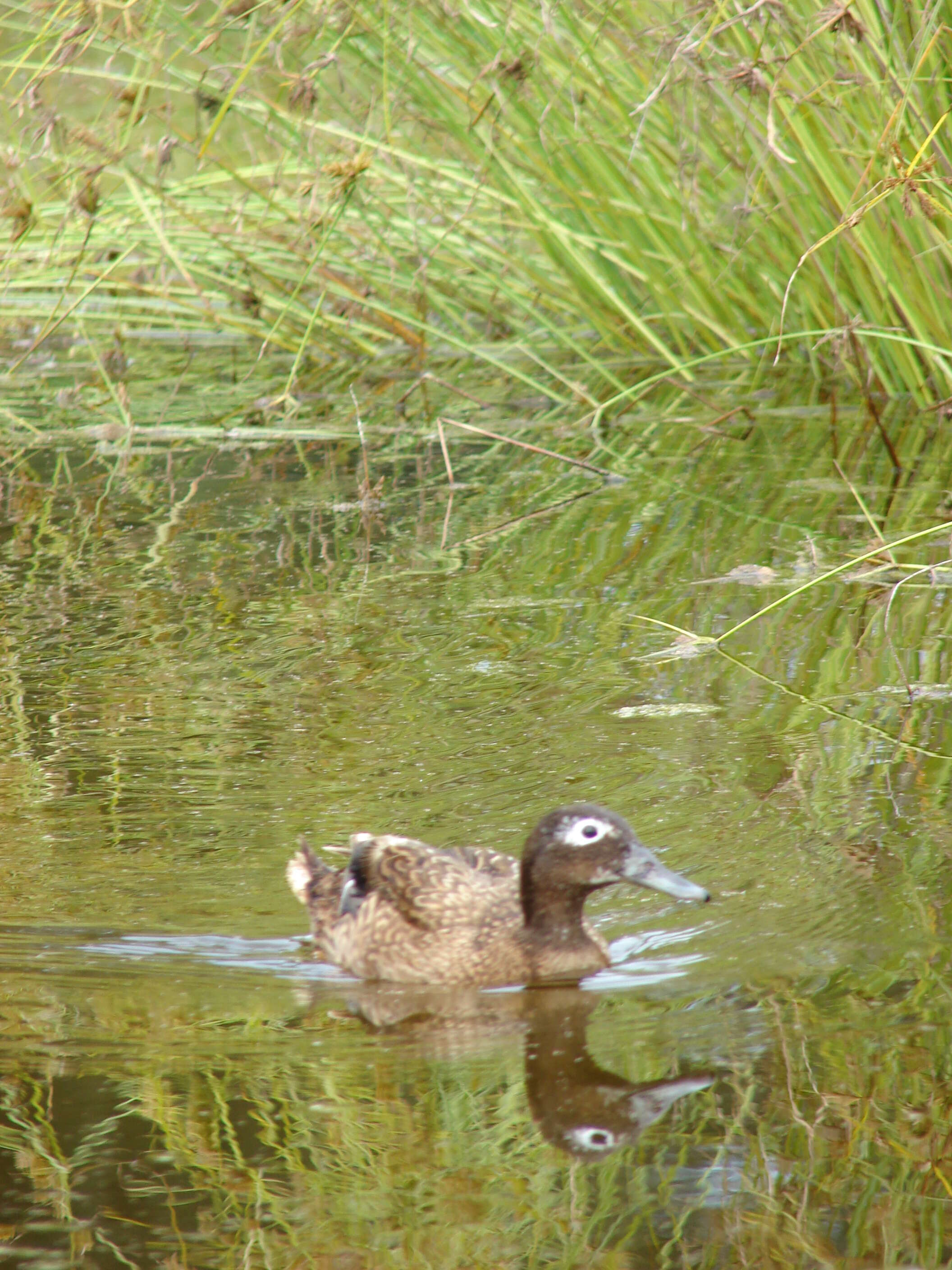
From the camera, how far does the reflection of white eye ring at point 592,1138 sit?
9.99 ft

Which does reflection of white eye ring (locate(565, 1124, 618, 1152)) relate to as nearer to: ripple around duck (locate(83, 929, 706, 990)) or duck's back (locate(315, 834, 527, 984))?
ripple around duck (locate(83, 929, 706, 990))

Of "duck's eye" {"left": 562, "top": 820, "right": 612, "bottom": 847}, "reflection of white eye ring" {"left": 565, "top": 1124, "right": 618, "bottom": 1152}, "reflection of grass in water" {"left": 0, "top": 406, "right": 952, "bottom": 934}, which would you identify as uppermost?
"duck's eye" {"left": 562, "top": 820, "right": 612, "bottom": 847}

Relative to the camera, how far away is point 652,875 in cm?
388

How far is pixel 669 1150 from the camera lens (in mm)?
2982

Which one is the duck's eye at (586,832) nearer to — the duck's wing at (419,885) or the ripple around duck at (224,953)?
the duck's wing at (419,885)

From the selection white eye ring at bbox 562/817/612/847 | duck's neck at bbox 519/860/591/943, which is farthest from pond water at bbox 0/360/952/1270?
white eye ring at bbox 562/817/612/847

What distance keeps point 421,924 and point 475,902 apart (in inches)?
5.5

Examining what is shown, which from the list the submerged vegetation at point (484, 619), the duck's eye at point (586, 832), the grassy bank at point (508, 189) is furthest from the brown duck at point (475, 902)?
the grassy bank at point (508, 189)

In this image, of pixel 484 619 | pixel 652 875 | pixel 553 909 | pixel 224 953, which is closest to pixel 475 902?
pixel 553 909

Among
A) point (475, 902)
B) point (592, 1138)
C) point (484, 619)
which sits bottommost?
point (484, 619)

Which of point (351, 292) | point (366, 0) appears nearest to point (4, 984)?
point (366, 0)

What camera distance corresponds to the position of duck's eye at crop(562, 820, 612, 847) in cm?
392

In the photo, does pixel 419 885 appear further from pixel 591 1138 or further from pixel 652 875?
pixel 591 1138

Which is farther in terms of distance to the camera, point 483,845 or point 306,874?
point 483,845
